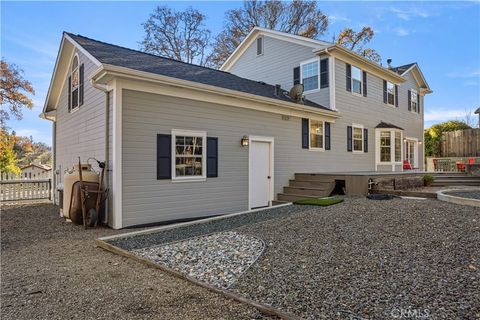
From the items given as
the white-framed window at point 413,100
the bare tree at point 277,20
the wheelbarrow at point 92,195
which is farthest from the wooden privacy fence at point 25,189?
the white-framed window at point 413,100

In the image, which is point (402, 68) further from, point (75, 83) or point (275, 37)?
point (75, 83)

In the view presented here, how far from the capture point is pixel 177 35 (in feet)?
68.0

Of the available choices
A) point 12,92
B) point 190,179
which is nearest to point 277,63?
point 190,179

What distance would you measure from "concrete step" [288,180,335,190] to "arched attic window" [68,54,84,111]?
715cm

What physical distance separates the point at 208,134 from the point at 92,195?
315cm

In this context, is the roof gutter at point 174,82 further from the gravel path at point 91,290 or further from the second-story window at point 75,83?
the gravel path at point 91,290

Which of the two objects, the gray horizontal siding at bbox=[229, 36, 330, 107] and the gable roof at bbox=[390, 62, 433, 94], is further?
the gable roof at bbox=[390, 62, 433, 94]

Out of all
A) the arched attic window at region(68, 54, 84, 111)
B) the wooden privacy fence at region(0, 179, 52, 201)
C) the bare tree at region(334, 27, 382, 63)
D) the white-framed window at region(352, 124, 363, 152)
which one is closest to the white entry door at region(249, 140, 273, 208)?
the white-framed window at region(352, 124, 363, 152)

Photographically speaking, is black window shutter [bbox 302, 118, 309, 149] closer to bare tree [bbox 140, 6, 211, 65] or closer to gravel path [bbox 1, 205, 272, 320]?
gravel path [bbox 1, 205, 272, 320]

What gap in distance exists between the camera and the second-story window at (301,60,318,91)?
11.9 m

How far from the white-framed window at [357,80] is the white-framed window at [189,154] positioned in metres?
7.95

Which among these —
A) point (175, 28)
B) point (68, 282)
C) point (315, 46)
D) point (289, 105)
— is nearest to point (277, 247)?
point (68, 282)

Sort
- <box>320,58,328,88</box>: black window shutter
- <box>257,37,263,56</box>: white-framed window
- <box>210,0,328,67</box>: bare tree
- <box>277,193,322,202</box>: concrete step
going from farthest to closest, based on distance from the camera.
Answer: <box>210,0,328,67</box>: bare tree
<box>257,37,263,56</box>: white-framed window
<box>320,58,328,88</box>: black window shutter
<box>277,193,322,202</box>: concrete step

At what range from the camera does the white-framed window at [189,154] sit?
7.08 meters
